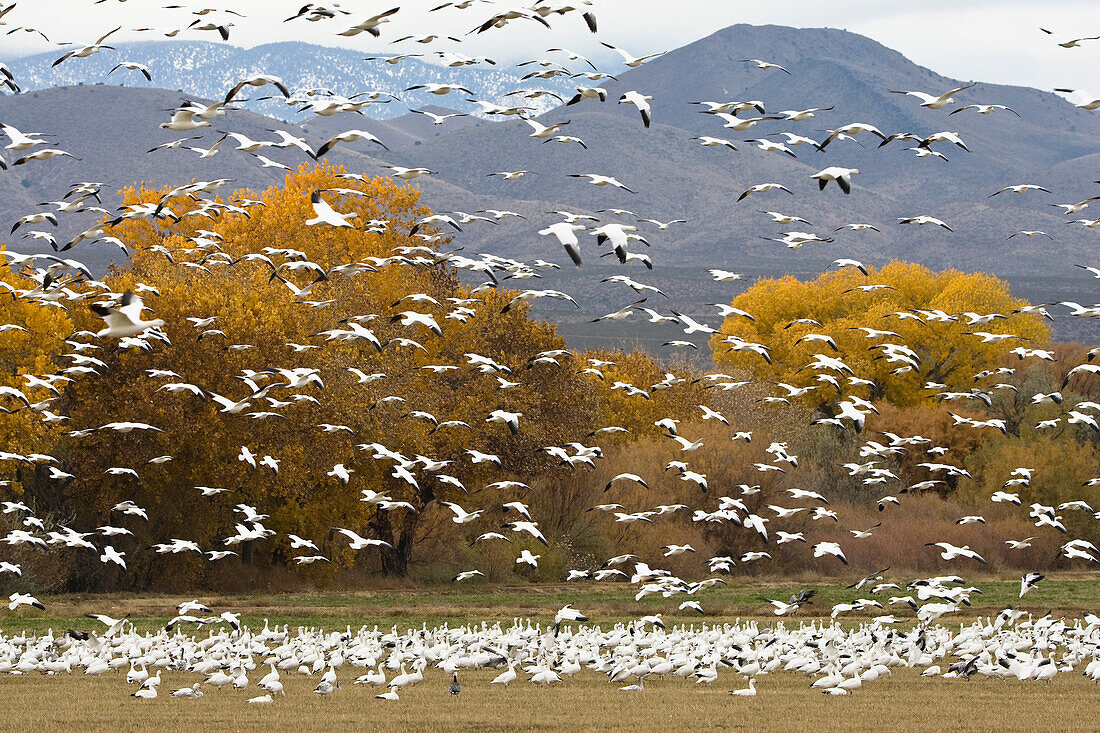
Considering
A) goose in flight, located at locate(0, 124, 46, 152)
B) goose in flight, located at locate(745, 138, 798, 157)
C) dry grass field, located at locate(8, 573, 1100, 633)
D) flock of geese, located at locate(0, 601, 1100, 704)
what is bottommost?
dry grass field, located at locate(8, 573, 1100, 633)

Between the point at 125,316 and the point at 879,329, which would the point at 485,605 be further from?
the point at 879,329

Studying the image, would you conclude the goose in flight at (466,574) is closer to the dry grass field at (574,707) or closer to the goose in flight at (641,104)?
the dry grass field at (574,707)

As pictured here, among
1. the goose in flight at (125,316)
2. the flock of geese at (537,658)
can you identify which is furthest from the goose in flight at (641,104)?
the goose in flight at (125,316)

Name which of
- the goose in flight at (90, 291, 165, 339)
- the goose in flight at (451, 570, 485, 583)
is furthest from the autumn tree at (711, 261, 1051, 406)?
the goose in flight at (90, 291, 165, 339)

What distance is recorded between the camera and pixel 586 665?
25.0 m

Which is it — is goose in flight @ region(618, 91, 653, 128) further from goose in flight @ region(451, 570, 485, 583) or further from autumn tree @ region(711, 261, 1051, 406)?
autumn tree @ region(711, 261, 1051, 406)

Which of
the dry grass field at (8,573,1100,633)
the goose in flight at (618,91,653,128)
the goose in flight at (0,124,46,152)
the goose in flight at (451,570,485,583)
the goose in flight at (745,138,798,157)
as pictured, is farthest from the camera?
the dry grass field at (8,573,1100,633)

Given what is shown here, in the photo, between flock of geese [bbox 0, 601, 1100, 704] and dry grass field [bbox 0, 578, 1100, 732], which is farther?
flock of geese [bbox 0, 601, 1100, 704]

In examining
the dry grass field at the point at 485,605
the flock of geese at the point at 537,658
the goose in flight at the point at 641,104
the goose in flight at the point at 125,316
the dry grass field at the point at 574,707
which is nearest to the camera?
the goose in flight at the point at 125,316

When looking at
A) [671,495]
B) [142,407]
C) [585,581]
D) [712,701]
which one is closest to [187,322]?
[142,407]

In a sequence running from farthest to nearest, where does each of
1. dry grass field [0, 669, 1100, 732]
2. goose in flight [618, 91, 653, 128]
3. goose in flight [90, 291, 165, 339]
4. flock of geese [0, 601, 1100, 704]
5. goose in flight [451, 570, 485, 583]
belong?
goose in flight [451, 570, 485, 583], goose in flight [618, 91, 653, 128], flock of geese [0, 601, 1100, 704], dry grass field [0, 669, 1100, 732], goose in flight [90, 291, 165, 339]

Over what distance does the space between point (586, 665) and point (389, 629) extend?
33.0ft

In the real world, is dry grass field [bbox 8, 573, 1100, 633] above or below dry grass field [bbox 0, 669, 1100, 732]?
below

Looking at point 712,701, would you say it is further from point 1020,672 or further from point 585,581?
point 585,581
